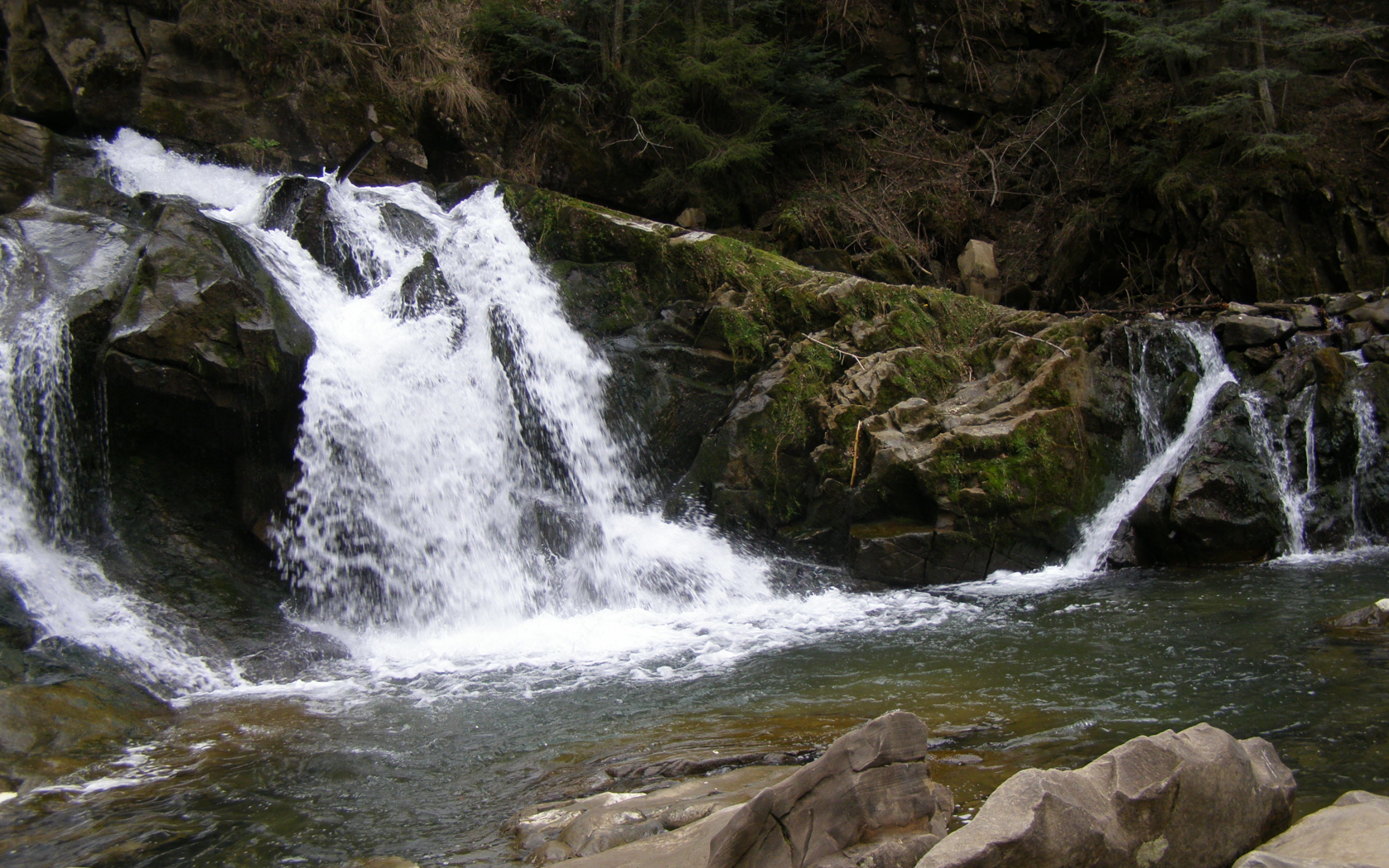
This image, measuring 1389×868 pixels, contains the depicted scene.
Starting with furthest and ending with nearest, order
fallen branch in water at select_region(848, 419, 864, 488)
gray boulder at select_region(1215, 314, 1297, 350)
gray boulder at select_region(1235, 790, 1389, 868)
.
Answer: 1. gray boulder at select_region(1215, 314, 1297, 350)
2. fallen branch in water at select_region(848, 419, 864, 488)
3. gray boulder at select_region(1235, 790, 1389, 868)

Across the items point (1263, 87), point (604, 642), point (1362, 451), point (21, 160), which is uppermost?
point (1263, 87)

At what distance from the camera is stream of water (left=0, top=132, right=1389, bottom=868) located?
4059 mm

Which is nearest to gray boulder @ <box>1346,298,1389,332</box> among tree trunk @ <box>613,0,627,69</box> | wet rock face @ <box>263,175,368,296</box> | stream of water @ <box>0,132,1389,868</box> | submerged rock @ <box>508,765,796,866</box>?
stream of water @ <box>0,132,1389,868</box>

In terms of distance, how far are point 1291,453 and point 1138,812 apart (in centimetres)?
806

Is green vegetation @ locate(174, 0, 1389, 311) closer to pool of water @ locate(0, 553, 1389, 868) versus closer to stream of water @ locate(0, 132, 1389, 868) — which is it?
stream of water @ locate(0, 132, 1389, 868)

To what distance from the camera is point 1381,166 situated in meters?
12.6

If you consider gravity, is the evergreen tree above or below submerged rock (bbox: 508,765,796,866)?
above

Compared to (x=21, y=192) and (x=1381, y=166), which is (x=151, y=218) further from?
(x=1381, y=166)

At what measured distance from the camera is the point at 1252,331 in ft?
31.6

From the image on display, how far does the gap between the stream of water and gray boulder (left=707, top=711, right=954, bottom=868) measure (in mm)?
666

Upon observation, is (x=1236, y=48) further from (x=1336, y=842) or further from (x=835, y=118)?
(x=1336, y=842)

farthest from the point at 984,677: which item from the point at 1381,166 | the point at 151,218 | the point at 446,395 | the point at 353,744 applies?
the point at 1381,166

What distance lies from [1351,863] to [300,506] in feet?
25.3

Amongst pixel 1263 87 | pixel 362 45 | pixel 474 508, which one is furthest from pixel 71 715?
pixel 1263 87
